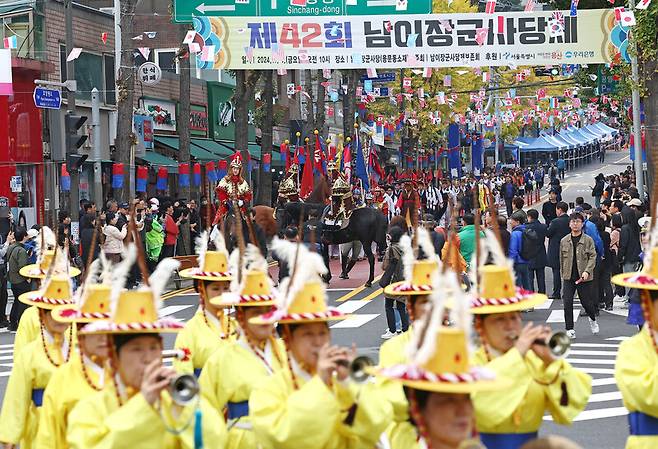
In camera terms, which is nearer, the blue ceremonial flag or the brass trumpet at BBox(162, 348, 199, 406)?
the brass trumpet at BBox(162, 348, 199, 406)

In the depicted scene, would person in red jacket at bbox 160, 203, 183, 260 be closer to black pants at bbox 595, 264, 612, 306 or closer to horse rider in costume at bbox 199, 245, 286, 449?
black pants at bbox 595, 264, 612, 306

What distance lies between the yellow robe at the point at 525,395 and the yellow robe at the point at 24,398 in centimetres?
304

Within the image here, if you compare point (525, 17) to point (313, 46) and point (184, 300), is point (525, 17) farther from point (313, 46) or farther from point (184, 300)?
point (184, 300)

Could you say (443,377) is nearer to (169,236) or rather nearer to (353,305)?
(353,305)

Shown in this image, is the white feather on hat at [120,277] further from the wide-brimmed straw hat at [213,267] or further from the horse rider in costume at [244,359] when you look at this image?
the wide-brimmed straw hat at [213,267]

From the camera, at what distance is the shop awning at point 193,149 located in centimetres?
4342

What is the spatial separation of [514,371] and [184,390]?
5.46 feet

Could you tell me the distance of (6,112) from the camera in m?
33.3

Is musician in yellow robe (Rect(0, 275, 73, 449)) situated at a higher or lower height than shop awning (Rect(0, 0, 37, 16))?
lower

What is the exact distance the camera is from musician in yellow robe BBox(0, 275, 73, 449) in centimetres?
802

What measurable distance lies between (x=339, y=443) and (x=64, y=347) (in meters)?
3.14

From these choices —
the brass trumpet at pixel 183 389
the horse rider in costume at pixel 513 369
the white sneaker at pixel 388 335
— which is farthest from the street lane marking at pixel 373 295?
the brass trumpet at pixel 183 389

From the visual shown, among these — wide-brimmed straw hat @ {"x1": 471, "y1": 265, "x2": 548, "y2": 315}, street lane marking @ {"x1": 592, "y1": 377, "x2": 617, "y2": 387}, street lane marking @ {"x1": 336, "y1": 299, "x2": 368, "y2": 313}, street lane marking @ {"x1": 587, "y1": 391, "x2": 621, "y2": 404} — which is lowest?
street lane marking @ {"x1": 592, "y1": 377, "x2": 617, "y2": 387}

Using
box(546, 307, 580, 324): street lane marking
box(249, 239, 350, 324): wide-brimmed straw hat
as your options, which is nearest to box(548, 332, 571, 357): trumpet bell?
box(249, 239, 350, 324): wide-brimmed straw hat
